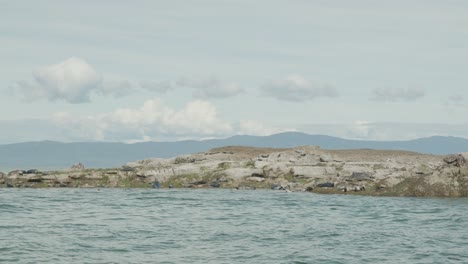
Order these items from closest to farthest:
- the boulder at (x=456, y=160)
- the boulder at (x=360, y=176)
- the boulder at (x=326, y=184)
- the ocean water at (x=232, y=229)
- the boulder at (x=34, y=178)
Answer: the ocean water at (x=232, y=229), the boulder at (x=456, y=160), the boulder at (x=326, y=184), the boulder at (x=360, y=176), the boulder at (x=34, y=178)

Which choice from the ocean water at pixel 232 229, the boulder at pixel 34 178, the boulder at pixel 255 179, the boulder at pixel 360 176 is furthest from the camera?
the boulder at pixel 34 178

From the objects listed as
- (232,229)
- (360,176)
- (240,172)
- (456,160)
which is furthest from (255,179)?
(232,229)

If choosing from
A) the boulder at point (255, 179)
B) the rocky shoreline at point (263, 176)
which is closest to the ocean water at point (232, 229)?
the rocky shoreline at point (263, 176)

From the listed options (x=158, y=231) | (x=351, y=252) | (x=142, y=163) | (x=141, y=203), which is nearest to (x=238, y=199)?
(x=141, y=203)

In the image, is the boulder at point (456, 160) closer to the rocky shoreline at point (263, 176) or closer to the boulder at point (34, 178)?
the rocky shoreline at point (263, 176)

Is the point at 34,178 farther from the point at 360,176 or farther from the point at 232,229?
the point at 232,229

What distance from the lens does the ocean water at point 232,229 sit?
25844 millimetres

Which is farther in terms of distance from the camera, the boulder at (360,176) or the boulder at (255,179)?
the boulder at (255,179)

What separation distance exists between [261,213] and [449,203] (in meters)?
12.7

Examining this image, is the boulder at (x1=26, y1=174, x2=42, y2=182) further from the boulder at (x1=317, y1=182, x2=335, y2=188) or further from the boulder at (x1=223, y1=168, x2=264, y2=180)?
the boulder at (x1=317, y1=182, x2=335, y2=188)

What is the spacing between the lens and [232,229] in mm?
33125

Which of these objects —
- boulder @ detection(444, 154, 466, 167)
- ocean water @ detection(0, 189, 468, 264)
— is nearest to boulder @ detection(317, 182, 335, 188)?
ocean water @ detection(0, 189, 468, 264)

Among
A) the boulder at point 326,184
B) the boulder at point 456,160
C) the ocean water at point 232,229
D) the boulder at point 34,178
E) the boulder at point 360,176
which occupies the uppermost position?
the boulder at point 456,160

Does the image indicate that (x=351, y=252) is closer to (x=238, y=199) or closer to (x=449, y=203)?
(x=449, y=203)
